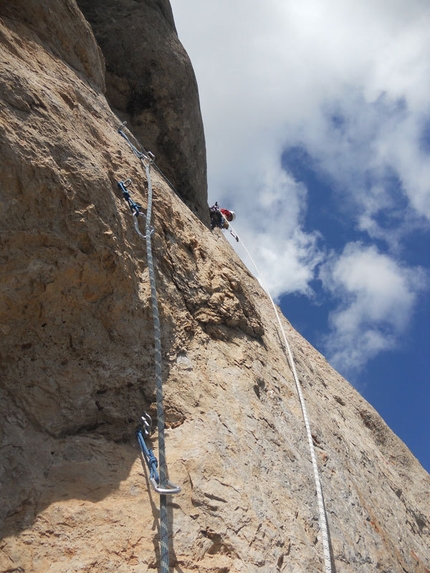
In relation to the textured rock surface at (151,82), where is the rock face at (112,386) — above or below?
below

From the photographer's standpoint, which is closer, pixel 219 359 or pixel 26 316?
pixel 26 316

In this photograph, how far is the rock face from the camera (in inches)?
130

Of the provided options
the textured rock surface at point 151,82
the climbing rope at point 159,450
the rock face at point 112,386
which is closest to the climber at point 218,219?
the textured rock surface at point 151,82

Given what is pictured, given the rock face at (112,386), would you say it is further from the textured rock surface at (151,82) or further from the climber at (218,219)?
the climber at (218,219)

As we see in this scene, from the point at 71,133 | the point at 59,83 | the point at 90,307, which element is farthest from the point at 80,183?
the point at 59,83

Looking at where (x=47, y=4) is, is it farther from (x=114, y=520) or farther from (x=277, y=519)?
(x=277, y=519)

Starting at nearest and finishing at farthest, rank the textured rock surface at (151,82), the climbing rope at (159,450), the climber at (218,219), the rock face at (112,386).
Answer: the climbing rope at (159,450), the rock face at (112,386), the textured rock surface at (151,82), the climber at (218,219)

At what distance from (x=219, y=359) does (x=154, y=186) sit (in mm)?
2151

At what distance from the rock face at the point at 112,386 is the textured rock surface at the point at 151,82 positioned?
2700 mm

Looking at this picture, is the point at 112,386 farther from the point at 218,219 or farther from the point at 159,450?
the point at 218,219

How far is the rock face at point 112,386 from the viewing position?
10.8 feet

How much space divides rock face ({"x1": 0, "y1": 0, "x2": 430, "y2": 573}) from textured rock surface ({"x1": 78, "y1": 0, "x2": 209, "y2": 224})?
2.70 metres

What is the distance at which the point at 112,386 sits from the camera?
4.00 m

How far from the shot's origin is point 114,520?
129 inches
